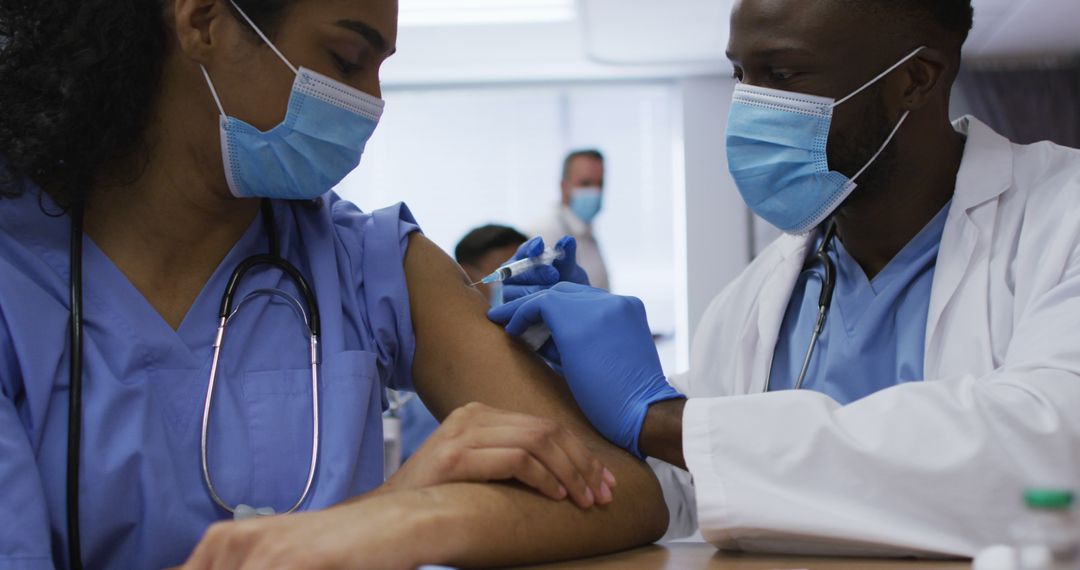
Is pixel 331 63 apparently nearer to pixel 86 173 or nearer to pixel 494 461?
pixel 86 173

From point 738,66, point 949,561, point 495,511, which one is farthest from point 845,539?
point 738,66

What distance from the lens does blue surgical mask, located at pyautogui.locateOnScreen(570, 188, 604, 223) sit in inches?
233

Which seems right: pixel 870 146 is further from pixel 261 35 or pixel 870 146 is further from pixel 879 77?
pixel 261 35

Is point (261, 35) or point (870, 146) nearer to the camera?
point (261, 35)

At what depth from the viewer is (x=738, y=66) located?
187 centimetres

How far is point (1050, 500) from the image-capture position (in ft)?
2.03

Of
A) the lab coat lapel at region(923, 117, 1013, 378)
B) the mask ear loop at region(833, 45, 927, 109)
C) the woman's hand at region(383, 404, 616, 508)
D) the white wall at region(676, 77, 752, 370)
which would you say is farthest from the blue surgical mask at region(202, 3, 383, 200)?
the white wall at region(676, 77, 752, 370)

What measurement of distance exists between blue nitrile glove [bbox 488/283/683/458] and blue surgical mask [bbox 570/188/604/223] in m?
4.45

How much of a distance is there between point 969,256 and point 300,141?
1006 mm

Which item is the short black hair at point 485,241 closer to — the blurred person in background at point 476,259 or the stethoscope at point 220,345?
the blurred person in background at point 476,259

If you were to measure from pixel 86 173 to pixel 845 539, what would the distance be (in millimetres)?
1005

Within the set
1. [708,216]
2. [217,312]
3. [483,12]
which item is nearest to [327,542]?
[217,312]

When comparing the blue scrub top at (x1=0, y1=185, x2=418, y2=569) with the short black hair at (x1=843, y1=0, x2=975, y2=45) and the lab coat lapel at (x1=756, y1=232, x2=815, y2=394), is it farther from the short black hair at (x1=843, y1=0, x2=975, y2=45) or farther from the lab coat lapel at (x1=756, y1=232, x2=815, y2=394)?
the short black hair at (x1=843, y1=0, x2=975, y2=45)

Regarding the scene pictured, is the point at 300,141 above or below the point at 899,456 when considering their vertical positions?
above
